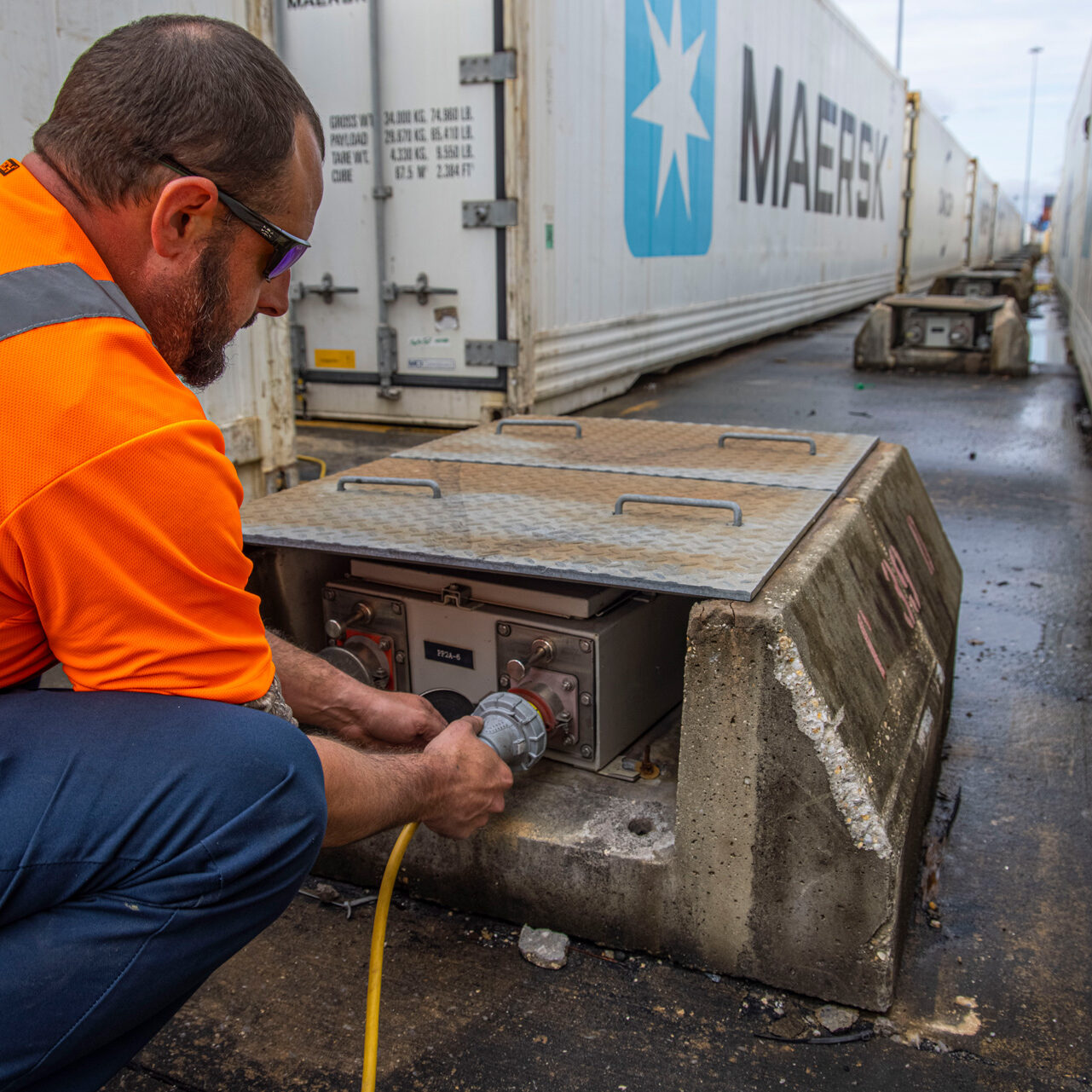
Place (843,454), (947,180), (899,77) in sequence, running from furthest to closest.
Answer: (947,180), (899,77), (843,454)

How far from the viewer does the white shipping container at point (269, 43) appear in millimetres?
3133

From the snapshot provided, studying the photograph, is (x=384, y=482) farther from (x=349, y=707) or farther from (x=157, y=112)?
(x=157, y=112)

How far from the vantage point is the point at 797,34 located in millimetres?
12281

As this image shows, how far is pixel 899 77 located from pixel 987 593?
61.6 feet

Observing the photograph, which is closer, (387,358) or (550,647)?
(550,647)

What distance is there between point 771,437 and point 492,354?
13.1 ft

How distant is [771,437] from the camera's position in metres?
3.23

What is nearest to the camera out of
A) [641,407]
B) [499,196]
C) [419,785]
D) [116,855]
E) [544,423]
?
[116,855]

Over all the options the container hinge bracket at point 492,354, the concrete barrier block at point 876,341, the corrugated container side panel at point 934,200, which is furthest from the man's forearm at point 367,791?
the corrugated container side panel at point 934,200

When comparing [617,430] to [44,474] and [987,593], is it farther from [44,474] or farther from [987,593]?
[44,474]

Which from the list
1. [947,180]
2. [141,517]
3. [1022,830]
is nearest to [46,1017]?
[141,517]

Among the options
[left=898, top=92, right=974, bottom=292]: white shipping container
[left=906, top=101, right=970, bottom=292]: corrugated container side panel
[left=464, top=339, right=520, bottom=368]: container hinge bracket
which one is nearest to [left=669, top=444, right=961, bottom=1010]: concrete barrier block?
[left=464, top=339, right=520, bottom=368]: container hinge bracket

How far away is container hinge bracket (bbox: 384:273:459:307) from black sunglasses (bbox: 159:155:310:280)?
551 cm

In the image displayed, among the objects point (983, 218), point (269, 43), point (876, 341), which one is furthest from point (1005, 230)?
point (269, 43)
